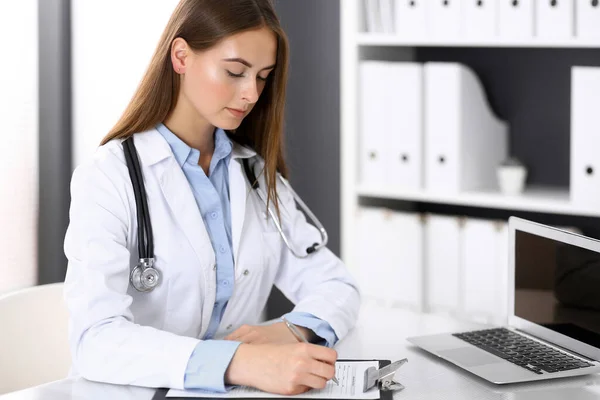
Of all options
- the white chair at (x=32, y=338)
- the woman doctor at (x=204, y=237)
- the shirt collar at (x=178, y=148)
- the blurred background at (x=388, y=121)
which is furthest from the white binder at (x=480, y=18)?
the white chair at (x=32, y=338)

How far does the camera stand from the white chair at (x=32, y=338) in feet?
5.37

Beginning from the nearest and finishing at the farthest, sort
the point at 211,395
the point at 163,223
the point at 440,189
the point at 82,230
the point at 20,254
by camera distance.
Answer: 1. the point at 211,395
2. the point at 82,230
3. the point at 163,223
4. the point at 20,254
5. the point at 440,189

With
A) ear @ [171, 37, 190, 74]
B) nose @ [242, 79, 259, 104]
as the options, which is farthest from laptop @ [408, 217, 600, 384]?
ear @ [171, 37, 190, 74]

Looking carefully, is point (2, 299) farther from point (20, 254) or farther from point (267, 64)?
point (20, 254)

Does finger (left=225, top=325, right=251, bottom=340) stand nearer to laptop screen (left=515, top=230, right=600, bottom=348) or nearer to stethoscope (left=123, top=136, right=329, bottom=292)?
stethoscope (left=123, top=136, right=329, bottom=292)

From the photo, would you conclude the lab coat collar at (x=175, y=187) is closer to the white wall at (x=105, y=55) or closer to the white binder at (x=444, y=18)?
the white wall at (x=105, y=55)

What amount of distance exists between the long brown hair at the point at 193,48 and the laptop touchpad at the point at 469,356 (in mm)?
595

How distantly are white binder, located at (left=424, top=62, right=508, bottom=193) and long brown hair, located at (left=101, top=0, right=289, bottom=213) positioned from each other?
3.26 feet

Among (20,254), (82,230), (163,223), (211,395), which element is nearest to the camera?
(211,395)

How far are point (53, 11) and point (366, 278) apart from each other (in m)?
1.29

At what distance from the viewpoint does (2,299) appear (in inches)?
64.5

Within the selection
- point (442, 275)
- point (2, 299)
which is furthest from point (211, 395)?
point (442, 275)

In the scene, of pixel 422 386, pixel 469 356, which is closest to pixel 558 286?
pixel 469 356

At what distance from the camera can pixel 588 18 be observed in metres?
2.39
